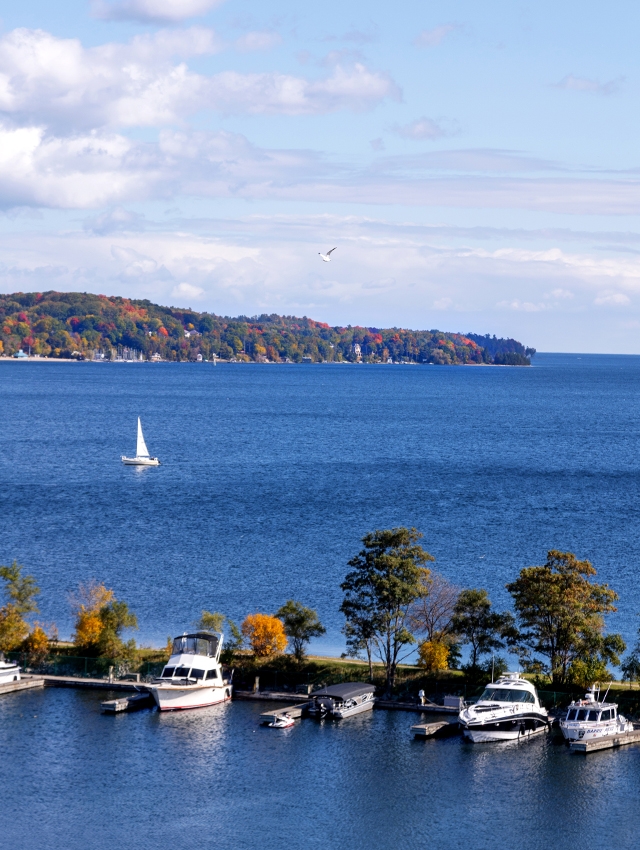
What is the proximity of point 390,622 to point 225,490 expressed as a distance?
6126 centimetres

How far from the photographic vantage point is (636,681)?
4672cm

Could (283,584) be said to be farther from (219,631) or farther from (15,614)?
(15,614)

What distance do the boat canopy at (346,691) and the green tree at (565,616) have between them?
770 centimetres

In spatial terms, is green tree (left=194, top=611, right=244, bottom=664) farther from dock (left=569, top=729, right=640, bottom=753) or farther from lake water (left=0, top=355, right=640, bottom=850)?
dock (left=569, top=729, right=640, bottom=753)

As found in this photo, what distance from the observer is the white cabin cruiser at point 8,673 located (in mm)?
47062

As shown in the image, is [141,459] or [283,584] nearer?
[283,584]

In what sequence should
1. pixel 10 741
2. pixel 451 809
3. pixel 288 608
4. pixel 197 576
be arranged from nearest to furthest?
pixel 451 809 → pixel 10 741 → pixel 288 608 → pixel 197 576

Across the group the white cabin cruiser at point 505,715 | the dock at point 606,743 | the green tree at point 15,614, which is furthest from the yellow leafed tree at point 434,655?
the green tree at point 15,614

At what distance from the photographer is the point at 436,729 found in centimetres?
4150

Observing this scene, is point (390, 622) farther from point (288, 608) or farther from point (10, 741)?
point (10, 741)

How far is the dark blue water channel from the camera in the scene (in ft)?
106

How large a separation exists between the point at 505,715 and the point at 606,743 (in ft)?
13.5

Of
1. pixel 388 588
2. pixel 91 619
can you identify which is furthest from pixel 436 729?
pixel 91 619

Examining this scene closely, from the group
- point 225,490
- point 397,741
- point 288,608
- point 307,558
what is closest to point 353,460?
point 225,490
